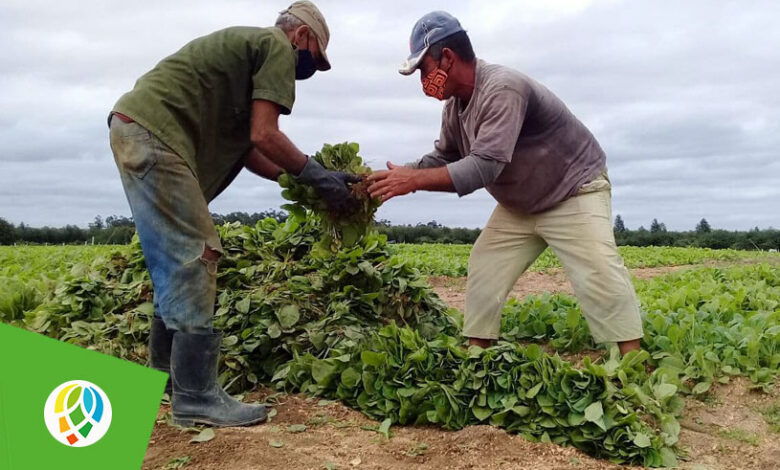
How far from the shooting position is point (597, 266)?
4035 mm

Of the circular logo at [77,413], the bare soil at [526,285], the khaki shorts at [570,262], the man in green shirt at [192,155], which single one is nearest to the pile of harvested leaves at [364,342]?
the khaki shorts at [570,262]

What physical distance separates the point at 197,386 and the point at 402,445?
947 millimetres

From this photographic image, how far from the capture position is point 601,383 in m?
3.42

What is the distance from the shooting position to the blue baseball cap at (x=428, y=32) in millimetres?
3809

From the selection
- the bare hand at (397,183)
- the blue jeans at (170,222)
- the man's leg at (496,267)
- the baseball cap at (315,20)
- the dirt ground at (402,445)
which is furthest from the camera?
the man's leg at (496,267)

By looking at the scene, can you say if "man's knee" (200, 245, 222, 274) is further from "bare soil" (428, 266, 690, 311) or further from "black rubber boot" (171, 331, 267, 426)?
"bare soil" (428, 266, 690, 311)

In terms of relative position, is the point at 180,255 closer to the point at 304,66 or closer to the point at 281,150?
the point at 281,150

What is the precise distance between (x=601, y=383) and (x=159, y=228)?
2.12m

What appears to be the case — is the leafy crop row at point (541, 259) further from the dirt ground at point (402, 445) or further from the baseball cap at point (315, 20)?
the baseball cap at point (315, 20)

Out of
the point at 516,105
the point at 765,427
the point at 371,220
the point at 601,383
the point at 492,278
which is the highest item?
the point at 516,105

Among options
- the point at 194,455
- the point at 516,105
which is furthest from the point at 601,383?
the point at 194,455

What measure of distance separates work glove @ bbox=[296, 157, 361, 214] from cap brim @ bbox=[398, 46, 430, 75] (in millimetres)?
617

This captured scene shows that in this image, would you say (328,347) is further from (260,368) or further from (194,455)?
(194,455)

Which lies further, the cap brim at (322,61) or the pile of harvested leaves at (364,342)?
the cap brim at (322,61)
